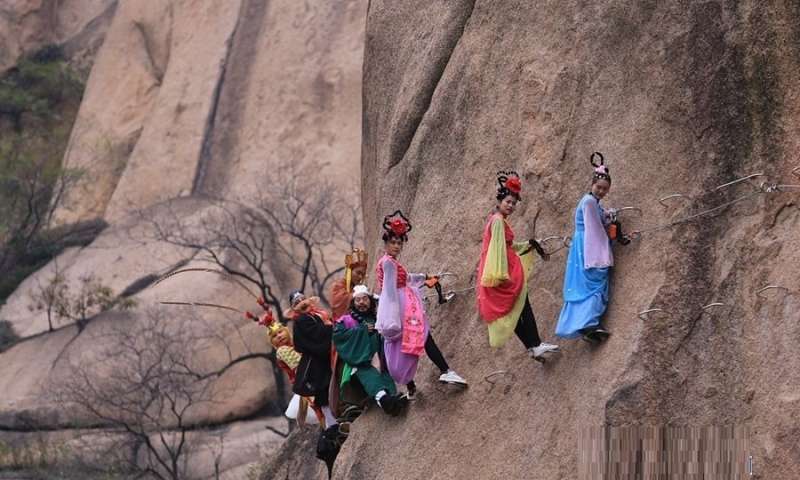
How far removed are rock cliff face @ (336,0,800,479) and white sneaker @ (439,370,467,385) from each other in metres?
0.11

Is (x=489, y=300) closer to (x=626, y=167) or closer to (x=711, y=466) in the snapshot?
(x=626, y=167)

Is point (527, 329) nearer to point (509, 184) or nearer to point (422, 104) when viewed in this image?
point (509, 184)

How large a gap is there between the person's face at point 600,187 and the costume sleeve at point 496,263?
743mm

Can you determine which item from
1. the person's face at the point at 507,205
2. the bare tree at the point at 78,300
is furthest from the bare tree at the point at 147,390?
the person's face at the point at 507,205

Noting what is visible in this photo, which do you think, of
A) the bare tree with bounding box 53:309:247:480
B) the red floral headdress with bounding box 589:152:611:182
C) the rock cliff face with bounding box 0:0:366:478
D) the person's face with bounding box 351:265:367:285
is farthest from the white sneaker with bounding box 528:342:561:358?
the rock cliff face with bounding box 0:0:366:478

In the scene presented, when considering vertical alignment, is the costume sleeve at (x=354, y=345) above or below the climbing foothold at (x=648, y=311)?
below

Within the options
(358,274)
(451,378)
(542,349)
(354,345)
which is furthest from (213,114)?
(542,349)

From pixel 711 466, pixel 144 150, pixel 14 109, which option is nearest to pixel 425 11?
pixel 711 466

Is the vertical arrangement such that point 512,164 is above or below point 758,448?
above

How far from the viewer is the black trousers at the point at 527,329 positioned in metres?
10.3

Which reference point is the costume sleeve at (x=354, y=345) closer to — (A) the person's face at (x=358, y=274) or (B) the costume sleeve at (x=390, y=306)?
(B) the costume sleeve at (x=390, y=306)

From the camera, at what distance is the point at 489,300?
409 inches

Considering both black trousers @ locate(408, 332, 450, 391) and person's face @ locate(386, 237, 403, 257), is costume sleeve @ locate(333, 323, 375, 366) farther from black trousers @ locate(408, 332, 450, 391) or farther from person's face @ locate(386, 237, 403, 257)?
person's face @ locate(386, 237, 403, 257)

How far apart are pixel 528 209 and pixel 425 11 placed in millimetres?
2888
